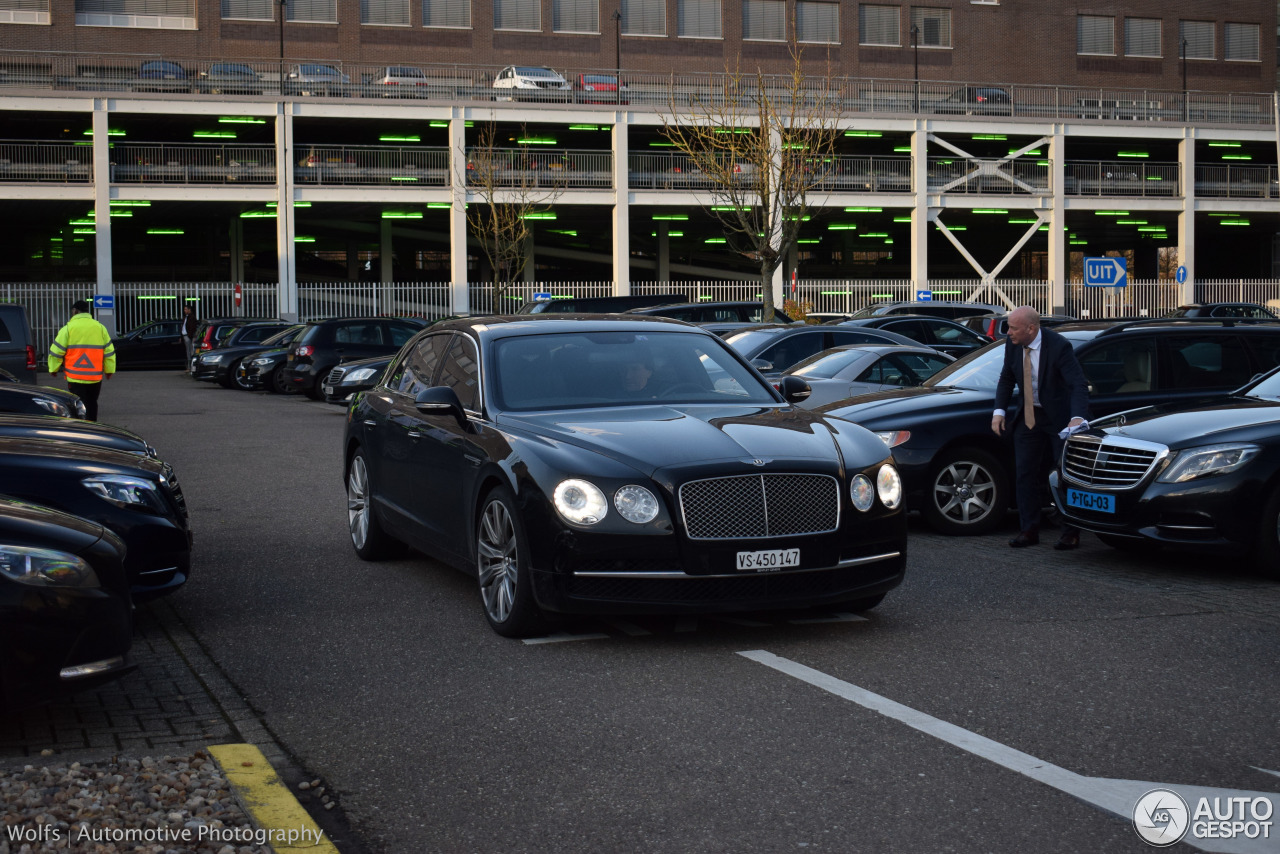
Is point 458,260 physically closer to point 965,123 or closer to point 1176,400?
point 965,123

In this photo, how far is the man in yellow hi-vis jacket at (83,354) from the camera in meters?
16.5

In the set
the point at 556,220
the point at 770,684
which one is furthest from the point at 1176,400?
the point at 556,220

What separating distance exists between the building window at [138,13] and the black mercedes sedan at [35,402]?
4558cm

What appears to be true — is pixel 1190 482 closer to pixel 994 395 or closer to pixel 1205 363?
pixel 994 395

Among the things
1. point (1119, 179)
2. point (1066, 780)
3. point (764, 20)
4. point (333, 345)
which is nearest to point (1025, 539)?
point (1066, 780)

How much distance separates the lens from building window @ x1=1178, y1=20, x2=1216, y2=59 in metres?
63.4

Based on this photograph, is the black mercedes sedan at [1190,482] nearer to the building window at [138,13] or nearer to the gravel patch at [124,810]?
the gravel patch at [124,810]

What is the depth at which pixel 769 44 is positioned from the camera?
57.9 m

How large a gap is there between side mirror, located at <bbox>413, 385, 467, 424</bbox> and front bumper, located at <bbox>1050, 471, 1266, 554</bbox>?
429cm

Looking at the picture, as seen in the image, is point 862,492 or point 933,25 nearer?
point 862,492

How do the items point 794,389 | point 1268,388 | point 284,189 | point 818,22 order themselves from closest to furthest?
point 794,389 < point 1268,388 < point 284,189 < point 818,22

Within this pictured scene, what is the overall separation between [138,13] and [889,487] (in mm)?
52852

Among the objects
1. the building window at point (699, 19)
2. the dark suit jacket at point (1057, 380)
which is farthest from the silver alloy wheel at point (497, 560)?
→ the building window at point (699, 19)

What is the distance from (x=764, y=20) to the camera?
190ft
